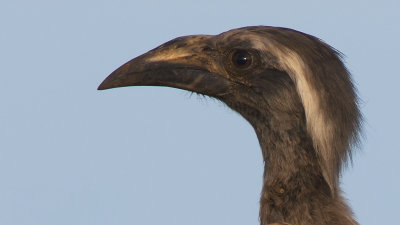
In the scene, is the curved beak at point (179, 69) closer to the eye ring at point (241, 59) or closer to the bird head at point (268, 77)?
the bird head at point (268, 77)

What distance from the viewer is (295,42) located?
8.37 metres

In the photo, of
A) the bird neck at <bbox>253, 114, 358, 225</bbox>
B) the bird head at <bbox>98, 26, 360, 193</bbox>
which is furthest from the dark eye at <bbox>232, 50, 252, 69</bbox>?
the bird neck at <bbox>253, 114, 358, 225</bbox>

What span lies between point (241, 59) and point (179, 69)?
18.4 inches

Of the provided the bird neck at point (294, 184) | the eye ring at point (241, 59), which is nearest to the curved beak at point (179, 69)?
the eye ring at point (241, 59)

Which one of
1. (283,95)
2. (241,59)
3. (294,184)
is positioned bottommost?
(294,184)

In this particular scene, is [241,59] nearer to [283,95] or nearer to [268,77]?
[268,77]

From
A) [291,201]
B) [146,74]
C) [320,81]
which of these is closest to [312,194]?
[291,201]

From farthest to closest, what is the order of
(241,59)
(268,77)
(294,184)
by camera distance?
1. (241,59)
2. (268,77)
3. (294,184)

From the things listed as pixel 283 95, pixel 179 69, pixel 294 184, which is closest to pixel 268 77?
pixel 283 95

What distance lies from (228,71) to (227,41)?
0.23 metres

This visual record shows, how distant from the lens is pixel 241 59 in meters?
8.62

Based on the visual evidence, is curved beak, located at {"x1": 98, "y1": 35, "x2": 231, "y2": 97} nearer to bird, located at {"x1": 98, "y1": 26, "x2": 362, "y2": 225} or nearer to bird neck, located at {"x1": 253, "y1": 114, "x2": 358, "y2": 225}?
bird, located at {"x1": 98, "y1": 26, "x2": 362, "y2": 225}

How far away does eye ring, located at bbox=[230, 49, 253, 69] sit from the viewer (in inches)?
337

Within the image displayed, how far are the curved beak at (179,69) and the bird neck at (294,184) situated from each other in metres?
0.59
